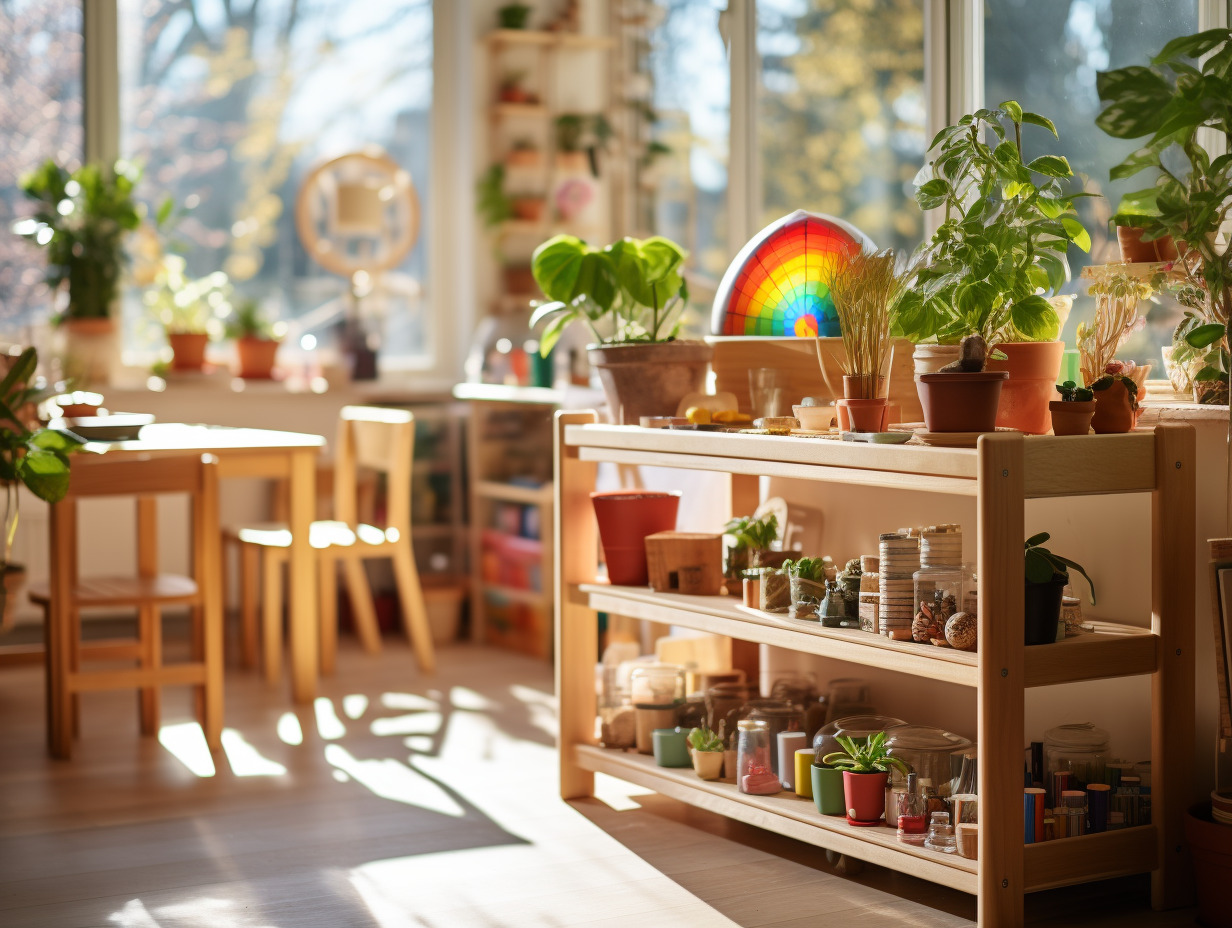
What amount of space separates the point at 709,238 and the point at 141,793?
257 centimetres

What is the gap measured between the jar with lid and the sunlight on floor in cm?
184

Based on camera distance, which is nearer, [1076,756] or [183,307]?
[1076,756]

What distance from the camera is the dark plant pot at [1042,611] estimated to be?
2314mm

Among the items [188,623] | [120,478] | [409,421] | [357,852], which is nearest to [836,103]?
[409,421]

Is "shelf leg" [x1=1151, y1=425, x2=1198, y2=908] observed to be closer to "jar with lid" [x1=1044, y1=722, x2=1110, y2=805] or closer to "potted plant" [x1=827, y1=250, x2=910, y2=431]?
"jar with lid" [x1=1044, y1=722, x2=1110, y2=805]

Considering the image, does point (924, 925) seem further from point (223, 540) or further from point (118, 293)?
point (118, 293)

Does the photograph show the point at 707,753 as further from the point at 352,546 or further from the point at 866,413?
the point at 352,546

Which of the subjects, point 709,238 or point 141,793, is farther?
point 709,238

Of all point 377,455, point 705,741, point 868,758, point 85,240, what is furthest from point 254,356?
point 868,758

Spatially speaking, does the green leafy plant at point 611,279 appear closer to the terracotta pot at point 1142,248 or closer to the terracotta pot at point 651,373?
the terracotta pot at point 651,373

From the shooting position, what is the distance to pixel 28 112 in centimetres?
497

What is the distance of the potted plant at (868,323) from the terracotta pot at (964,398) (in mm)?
203

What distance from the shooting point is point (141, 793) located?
3180 mm

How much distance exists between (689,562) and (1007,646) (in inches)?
34.2
